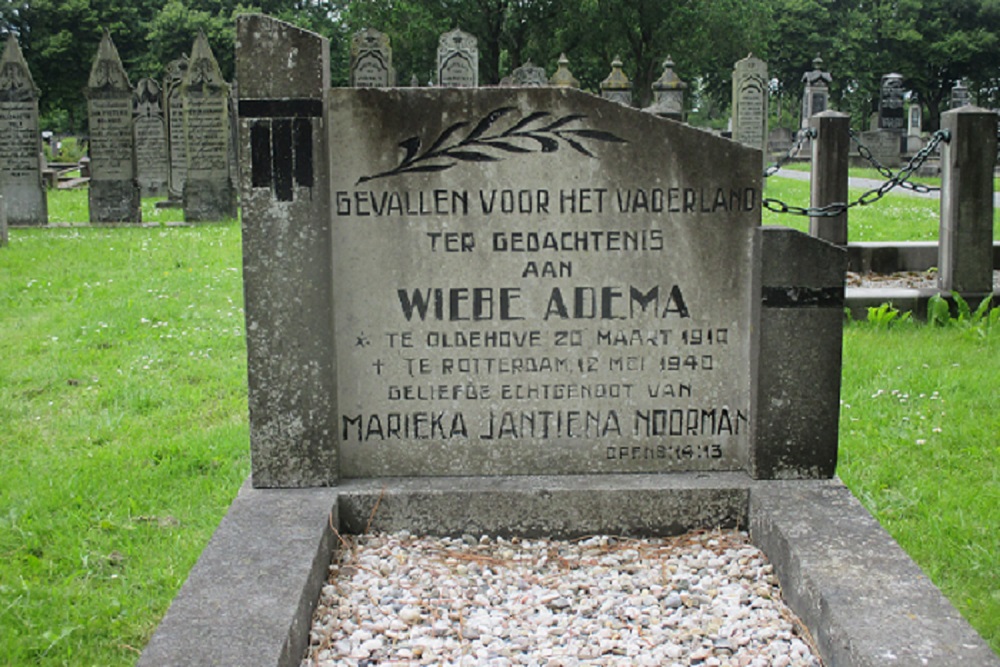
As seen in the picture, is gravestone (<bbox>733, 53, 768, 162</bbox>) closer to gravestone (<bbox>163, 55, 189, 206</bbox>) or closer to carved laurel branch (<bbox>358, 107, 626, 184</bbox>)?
gravestone (<bbox>163, 55, 189, 206</bbox>)

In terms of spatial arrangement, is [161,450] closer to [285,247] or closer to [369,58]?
[285,247]

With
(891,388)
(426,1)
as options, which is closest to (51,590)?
(891,388)

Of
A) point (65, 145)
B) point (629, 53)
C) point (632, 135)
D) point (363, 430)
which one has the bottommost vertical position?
point (363, 430)

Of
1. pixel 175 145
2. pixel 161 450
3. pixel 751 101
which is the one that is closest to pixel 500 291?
pixel 161 450

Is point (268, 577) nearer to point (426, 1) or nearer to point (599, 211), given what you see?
point (599, 211)

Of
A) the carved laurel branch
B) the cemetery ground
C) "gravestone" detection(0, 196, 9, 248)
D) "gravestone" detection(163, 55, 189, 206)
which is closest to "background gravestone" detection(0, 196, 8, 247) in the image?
"gravestone" detection(0, 196, 9, 248)

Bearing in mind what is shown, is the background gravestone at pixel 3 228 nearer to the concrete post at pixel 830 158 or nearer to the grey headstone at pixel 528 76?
the concrete post at pixel 830 158

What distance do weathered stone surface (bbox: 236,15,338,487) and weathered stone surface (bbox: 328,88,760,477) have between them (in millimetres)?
128

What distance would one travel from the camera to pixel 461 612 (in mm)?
3412

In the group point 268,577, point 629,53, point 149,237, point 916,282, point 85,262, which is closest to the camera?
point 268,577

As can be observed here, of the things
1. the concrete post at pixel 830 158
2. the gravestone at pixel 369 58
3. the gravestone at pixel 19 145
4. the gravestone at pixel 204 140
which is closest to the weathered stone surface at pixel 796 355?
the concrete post at pixel 830 158

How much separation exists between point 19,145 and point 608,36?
28.9 m

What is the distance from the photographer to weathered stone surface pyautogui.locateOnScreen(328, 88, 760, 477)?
3.99 m

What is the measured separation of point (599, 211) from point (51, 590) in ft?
7.89
